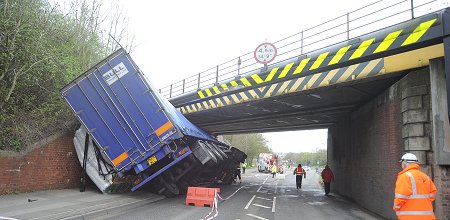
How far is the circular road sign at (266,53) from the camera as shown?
13.0m

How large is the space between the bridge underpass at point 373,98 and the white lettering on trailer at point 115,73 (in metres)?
4.61

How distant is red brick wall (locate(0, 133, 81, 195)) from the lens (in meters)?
9.92

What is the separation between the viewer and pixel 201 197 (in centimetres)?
1099

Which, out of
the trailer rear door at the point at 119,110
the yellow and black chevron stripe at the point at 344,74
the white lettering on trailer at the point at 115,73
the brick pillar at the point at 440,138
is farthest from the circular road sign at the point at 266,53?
the brick pillar at the point at 440,138

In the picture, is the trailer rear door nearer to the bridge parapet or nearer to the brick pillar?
the bridge parapet

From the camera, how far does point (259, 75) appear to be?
502 inches

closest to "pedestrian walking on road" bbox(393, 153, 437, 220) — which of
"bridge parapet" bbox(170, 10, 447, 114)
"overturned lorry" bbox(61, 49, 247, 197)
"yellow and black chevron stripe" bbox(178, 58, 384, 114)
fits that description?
"bridge parapet" bbox(170, 10, 447, 114)

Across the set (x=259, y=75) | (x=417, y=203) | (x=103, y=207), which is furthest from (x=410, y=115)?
(x=103, y=207)

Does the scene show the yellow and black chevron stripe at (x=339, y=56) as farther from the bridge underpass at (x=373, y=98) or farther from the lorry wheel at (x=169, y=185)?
the lorry wheel at (x=169, y=185)

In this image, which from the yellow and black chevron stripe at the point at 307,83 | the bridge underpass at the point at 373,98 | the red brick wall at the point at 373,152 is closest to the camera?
the bridge underpass at the point at 373,98

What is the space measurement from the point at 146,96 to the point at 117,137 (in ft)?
5.08

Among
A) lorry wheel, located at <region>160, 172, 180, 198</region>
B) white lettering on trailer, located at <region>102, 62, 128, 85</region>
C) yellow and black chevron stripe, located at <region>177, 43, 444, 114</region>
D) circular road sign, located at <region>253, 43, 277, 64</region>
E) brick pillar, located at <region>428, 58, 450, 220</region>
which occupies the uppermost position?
circular road sign, located at <region>253, 43, 277, 64</region>

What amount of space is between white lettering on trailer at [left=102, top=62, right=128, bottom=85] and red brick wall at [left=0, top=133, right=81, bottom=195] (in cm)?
299

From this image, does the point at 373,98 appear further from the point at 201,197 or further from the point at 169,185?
the point at 169,185
